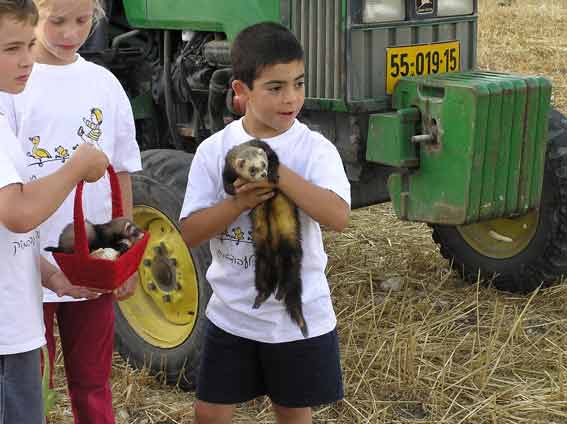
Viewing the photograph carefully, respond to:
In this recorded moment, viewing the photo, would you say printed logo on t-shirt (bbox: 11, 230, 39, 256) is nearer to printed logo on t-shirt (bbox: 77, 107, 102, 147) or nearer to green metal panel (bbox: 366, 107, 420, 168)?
printed logo on t-shirt (bbox: 77, 107, 102, 147)

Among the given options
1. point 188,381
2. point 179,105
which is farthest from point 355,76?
point 188,381

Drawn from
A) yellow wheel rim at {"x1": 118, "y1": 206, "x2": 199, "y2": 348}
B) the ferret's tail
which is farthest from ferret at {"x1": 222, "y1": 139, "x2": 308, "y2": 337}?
yellow wheel rim at {"x1": 118, "y1": 206, "x2": 199, "y2": 348}

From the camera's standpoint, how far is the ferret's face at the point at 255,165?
2.34 m

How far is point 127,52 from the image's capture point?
14.9 feet

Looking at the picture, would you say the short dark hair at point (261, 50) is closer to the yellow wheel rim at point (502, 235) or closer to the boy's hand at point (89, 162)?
the boy's hand at point (89, 162)

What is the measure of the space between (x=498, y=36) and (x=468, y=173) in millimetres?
8825

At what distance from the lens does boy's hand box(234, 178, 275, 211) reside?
239 centimetres

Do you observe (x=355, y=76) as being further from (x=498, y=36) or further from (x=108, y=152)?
(x=498, y=36)

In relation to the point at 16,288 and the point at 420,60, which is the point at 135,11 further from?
the point at 16,288

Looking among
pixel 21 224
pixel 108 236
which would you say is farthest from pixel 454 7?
pixel 21 224

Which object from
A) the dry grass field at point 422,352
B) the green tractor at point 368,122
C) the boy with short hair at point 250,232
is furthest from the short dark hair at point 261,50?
the dry grass field at point 422,352

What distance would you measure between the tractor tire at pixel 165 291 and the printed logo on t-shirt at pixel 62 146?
1033 mm

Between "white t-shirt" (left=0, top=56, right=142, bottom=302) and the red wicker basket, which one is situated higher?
"white t-shirt" (left=0, top=56, right=142, bottom=302)

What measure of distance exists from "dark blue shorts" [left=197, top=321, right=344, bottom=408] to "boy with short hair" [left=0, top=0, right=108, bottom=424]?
50 cm
